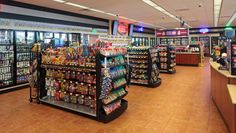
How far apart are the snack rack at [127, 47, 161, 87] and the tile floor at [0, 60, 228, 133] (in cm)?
132

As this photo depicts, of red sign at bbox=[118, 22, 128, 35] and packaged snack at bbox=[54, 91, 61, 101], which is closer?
packaged snack at bbox=[54, 91, 61, 101]

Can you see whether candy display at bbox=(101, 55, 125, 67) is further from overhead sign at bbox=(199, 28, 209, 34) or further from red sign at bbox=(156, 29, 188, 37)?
overhead sign at bbox=(199, 28, 209, 34)

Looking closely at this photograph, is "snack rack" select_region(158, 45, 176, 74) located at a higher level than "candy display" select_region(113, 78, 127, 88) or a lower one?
higher

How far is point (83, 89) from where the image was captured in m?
4.67

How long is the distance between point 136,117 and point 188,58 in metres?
11.0

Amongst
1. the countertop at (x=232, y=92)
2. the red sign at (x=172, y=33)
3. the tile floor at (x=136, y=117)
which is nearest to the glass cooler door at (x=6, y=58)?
the tile floor at (x=136, y=117)

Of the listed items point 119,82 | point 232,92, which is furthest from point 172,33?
point 232,92

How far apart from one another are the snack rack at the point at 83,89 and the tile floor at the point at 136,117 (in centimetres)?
21

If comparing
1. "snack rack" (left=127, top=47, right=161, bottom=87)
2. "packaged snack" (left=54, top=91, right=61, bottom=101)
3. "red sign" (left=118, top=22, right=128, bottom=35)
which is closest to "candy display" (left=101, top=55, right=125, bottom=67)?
"packaged snack" (left=54, top=91, right=61, bottom=101)

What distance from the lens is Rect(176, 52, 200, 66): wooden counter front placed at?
542 inches

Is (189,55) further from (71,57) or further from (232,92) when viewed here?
(232,92)

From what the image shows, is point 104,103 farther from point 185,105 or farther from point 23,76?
point 23,76

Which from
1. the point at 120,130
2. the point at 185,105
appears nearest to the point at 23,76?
the point at 120,130

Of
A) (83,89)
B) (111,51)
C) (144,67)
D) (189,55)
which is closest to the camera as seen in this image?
(111,51)
